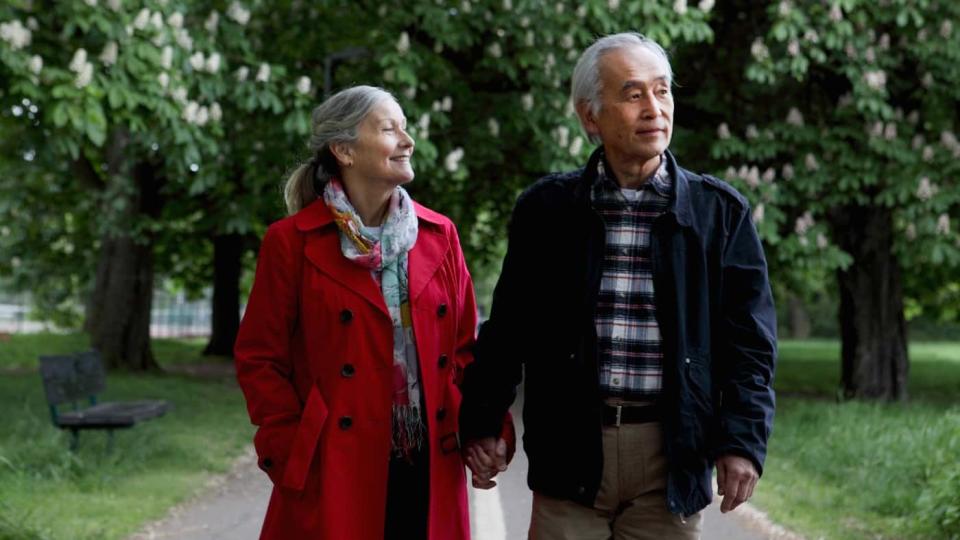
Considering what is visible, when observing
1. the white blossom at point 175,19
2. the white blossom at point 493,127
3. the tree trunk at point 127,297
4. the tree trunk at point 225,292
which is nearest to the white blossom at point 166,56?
the white blossom at point 175,19

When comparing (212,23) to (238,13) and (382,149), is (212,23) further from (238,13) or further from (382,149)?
(382,149)

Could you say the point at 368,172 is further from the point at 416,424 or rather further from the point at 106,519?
the point at 106,519

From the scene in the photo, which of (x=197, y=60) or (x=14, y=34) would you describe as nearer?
(x=14, y=34)

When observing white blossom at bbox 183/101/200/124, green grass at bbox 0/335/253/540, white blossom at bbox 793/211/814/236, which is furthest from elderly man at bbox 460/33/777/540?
white blossom at bbox 793/211/814/236

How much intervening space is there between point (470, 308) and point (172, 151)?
8943 mm

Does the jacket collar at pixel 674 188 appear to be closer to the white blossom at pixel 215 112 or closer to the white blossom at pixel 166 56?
the white blossom at pixel 166 56

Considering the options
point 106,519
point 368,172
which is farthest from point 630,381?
point 106,519

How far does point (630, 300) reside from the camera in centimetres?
340

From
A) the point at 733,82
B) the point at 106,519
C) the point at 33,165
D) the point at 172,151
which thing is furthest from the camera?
the point at 33,165

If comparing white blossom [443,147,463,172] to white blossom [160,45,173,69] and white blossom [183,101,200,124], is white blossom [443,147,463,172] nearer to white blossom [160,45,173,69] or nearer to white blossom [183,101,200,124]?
white blossom [183,101,200,124]

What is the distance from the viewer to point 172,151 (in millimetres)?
12453

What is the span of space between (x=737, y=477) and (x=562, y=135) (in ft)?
35.5

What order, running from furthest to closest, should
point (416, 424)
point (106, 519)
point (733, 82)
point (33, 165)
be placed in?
point (33, 165)
point (733, 82)
point (106, 519)
point (416, 424)

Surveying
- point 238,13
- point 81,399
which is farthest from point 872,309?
point 81,399
